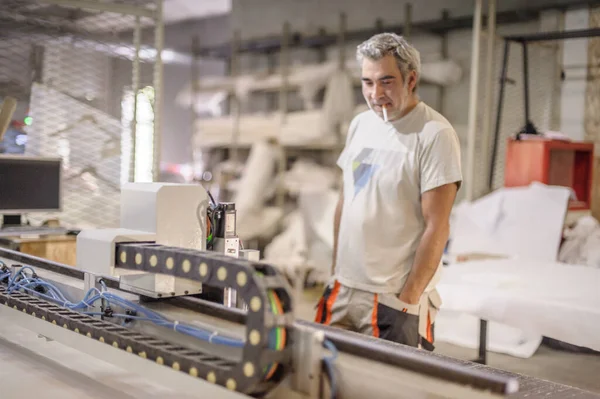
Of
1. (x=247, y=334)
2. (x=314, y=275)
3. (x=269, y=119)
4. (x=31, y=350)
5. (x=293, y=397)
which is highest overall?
(x=269, y=119)

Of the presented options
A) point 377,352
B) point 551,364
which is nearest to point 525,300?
point 551,364

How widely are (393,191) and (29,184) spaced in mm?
1617

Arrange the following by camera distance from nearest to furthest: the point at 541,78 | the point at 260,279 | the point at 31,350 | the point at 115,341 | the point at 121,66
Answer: the point at 260,279 < the point at 115,341 < the point at 31,350 < the point at 121,66 < the point at 541,78

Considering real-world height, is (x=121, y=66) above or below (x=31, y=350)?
above

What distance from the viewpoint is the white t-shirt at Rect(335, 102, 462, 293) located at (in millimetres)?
1949

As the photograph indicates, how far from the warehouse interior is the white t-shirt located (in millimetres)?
300

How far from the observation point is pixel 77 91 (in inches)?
139

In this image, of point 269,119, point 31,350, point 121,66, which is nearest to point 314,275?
point 269,119

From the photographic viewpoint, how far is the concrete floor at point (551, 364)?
3359 mm

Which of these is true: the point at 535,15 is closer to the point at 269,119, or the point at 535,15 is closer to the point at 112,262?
the point at 269,119

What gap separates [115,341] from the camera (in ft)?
4.28

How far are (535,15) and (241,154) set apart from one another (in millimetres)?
3401

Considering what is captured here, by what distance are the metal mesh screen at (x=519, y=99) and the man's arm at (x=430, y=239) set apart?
123 inches

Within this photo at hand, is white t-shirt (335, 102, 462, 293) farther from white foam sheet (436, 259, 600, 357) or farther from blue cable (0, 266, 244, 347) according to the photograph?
white foam sheet (436, 259, 600, 357)
